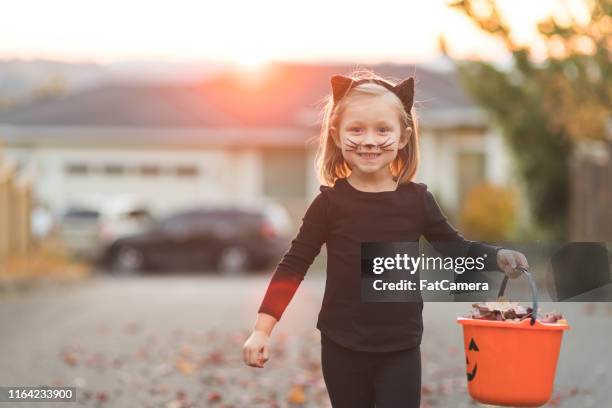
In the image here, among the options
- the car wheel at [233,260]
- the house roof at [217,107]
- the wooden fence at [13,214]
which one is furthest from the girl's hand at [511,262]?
the house roof at [217,107]

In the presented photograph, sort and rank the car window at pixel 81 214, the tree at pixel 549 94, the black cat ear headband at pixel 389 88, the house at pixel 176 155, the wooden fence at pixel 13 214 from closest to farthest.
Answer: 1. the black cat ear headband at pixel 389 88
2. the tree at pixel 549 94
3. the wooden fence at pixel 13 214
4. the car window at pixel 81 214
5. the house at pixel 176 155

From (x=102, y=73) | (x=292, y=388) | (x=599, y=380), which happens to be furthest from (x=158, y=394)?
(x=102, y=73)

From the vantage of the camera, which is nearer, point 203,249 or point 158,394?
point 158,394

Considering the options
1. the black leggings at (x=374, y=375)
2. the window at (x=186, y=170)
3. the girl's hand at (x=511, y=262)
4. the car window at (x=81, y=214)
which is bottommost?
the black leggings at (x=374, y=375)

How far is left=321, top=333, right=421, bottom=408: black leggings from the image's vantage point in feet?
14.5

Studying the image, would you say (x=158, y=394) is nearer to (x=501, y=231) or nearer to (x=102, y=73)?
(x=501, y=231)

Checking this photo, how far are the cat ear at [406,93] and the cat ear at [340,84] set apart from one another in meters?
0.17

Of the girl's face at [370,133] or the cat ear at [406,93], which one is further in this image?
the cat ear at [406,93]

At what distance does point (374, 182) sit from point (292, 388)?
4466 mm

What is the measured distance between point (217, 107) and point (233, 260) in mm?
12903

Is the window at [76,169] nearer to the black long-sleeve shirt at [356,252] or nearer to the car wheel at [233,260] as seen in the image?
the car wheel at [233,260]

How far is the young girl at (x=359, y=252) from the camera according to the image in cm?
440

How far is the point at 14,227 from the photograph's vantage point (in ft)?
68.9

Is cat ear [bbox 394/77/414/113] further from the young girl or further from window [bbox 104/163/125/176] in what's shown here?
window [bbox 104/163/125/176]
